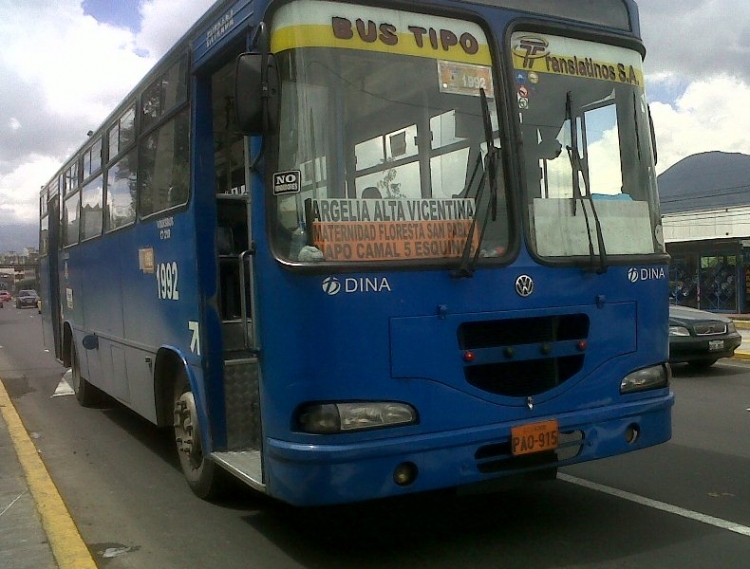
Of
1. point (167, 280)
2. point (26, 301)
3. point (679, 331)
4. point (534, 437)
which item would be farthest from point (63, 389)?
point (26, 301)

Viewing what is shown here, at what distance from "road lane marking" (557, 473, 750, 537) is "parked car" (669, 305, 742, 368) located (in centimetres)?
688

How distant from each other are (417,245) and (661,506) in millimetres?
2678

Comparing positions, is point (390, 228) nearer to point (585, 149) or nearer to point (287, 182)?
point (287, 182)

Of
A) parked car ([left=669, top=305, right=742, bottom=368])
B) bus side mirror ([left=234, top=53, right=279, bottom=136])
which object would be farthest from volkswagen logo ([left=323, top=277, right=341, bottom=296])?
parked car ([left=669, top=305, right=742, bottom=368])

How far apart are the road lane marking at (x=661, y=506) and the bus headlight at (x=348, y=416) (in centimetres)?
227

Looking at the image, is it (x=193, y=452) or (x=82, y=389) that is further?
(x=82, y=389)

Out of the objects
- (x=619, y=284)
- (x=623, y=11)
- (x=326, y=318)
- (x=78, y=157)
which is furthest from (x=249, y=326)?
(x=78, y=157)

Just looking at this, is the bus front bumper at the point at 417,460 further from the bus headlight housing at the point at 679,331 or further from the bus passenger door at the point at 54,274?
the bus passenger door at the point at 54,274

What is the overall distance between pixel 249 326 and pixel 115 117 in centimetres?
431

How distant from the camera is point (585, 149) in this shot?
489cm

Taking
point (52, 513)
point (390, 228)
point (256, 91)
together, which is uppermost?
point (256, 91)

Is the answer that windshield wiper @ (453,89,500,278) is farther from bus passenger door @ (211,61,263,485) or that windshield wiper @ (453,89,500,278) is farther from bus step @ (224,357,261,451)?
bus step @ (224,357,261,451)

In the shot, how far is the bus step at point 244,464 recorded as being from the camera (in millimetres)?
4538

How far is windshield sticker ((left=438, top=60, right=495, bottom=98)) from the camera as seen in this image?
4.47 m
